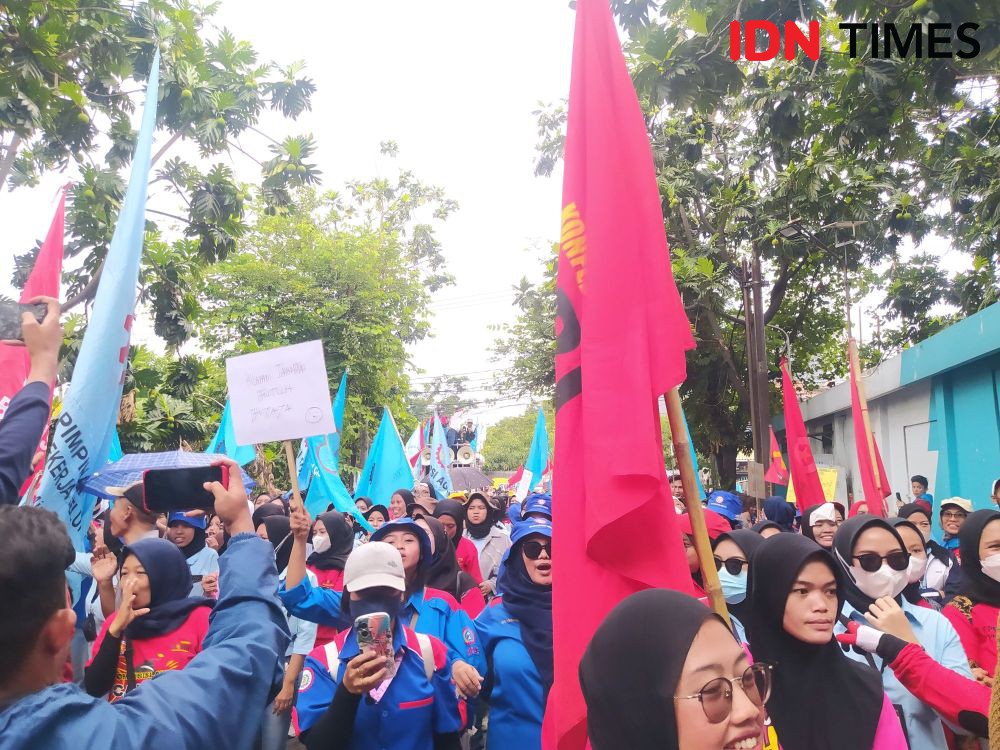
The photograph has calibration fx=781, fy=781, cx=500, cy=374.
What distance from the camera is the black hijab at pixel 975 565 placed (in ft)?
10.9

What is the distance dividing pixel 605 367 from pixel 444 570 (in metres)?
2.76

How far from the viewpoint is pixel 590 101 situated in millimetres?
2531

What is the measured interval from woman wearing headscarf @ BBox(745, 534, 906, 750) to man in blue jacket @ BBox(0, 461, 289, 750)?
1647 mm

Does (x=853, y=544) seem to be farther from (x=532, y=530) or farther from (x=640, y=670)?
(x=640, y=670)

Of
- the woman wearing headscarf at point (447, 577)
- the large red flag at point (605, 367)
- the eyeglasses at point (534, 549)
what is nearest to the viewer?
the large red flag at point (605, 367)

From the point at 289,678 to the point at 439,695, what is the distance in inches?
64.2

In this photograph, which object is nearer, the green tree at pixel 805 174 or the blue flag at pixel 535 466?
the green tree at pixel 805 174

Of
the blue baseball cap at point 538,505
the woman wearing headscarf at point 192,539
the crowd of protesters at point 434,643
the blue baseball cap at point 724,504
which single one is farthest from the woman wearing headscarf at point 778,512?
the woman wearing headscarf at point 192,539

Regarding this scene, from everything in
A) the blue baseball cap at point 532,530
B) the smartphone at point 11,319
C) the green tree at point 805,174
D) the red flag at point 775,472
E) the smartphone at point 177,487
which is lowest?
the blue baseball cap at point 532,530

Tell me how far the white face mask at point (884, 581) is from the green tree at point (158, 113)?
6.94 m

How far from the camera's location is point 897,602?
125 inches

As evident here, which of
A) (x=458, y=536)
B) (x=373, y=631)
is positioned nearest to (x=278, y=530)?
(x=458, y=536)

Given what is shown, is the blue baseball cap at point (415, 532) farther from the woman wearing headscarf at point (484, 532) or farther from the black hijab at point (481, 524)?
the black hijab at point (481, 524)

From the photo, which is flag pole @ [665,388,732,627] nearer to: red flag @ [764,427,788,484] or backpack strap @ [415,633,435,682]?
backpack strap @ [415,633,435,682]
